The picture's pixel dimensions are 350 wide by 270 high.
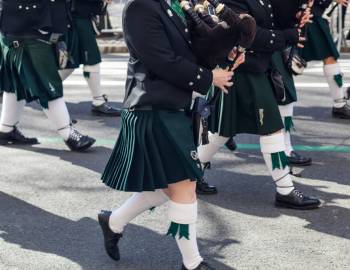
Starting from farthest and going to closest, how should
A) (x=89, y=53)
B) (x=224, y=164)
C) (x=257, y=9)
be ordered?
1. (x=89, y=53)
2. (x=224, y=164)
3. (x=257, y=9)

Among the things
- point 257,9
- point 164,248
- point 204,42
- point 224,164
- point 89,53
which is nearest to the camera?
point 204,42

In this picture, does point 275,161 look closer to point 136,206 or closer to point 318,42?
point 136,206

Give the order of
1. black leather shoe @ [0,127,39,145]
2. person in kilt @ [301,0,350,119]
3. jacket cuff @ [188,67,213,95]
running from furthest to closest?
person in kilt @ [301,0,350,119]
black leather shoe @ [0,127,39,145]
jacket cuff @ [188,67,213,95]

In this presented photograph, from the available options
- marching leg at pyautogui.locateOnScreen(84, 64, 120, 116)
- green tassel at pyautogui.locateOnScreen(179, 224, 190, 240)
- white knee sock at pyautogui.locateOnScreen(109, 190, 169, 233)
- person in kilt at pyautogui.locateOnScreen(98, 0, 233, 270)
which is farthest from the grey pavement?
marching leg at pyautogui.locateOnScreen(84, 64, 120, 116)

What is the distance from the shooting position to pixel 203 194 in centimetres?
520

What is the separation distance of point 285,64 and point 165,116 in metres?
1.77

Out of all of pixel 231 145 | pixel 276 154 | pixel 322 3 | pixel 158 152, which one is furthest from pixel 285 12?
pixel 322 3

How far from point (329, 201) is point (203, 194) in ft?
2.63

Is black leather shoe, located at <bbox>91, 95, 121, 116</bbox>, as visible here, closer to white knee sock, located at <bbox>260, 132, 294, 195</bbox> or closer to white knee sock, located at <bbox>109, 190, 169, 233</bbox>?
white knee sock, located at <bbox>260, 132, 294, 195</bbox>

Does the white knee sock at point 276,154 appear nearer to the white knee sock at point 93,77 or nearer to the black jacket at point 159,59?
the black jacket at point 159,59

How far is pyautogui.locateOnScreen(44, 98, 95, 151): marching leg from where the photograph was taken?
6.14 m

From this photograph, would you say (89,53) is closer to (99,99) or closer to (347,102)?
(99,99)

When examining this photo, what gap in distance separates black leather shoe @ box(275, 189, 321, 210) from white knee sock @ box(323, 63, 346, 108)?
2.35 meters

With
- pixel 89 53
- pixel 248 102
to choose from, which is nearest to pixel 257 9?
pixel 248 102
